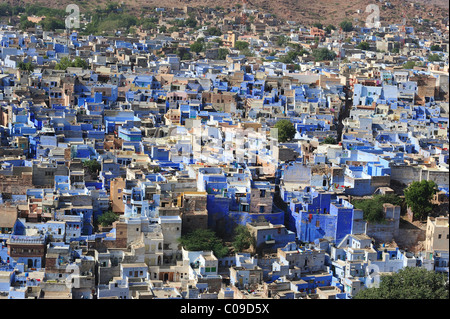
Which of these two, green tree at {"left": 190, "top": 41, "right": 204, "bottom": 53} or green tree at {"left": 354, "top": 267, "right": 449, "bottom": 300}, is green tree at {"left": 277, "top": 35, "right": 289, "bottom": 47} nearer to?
green tree at {"left": 190, "top": 41, "right": 204, "bottom": 53}

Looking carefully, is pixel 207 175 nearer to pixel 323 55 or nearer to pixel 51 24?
pixel 323 55

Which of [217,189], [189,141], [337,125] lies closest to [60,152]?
[189,141]

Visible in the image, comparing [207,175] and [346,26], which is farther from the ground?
[346,26]

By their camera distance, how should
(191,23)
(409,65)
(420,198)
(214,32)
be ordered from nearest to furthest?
A: (420,198) < (409,65) < (214,32) < (191,23)

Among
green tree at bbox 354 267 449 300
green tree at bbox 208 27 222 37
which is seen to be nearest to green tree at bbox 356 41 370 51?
green tree at bbox 208 27 222 37

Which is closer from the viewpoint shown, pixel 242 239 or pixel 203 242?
pixel 203 242

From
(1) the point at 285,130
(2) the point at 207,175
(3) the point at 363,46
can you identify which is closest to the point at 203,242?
(2) the point at 207,175

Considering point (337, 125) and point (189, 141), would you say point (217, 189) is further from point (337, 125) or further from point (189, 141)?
point (337, 125)
